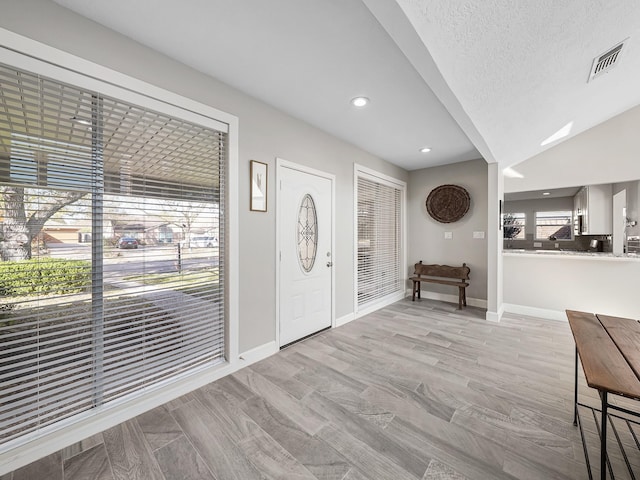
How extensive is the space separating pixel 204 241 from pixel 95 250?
720 mm

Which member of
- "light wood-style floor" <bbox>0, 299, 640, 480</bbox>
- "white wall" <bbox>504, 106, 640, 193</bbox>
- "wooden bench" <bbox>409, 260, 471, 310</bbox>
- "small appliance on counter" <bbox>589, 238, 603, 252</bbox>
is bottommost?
→ "light wood-style floor" <bbox>0, 299, 640, 480</bbox>

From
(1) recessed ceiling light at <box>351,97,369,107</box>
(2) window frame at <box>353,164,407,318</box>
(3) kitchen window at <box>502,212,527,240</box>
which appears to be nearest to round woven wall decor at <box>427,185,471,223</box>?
(2) window frame at <box>353,164,407,318</box>

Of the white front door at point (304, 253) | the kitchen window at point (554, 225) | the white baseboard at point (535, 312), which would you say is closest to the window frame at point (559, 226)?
the kitchen window at point (554, 225)

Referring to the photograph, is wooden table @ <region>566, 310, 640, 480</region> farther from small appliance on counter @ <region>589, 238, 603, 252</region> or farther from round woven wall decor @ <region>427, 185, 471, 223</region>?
round woven wall decor @ <region>427, 185, 471, 223</region>

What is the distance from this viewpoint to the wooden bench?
426 cm

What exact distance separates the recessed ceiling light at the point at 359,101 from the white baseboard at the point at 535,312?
3.75 m

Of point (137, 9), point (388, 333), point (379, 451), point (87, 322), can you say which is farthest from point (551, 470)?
point (137, 9)

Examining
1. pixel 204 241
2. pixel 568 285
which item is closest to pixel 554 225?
pixel 568 285

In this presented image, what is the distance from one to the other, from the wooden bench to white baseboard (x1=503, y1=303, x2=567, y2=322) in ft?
2.05

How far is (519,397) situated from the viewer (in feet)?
6.51

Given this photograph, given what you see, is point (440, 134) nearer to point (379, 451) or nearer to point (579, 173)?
point (579, 173)

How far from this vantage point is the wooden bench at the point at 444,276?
14.0 feet

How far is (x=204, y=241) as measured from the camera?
7.34ft

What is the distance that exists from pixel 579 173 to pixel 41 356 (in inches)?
228
